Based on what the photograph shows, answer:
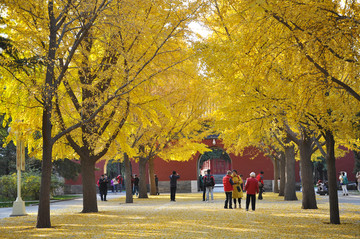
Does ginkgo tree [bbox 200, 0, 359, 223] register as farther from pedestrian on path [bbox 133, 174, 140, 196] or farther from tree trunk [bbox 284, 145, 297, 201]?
pedestrian on path [bbox 133, 174, 140, 196]

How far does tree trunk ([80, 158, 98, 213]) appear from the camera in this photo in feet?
57.9

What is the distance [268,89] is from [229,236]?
168 inches

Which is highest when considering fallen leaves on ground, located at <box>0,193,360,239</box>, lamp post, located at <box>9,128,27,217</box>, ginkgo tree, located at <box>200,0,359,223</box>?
ginkgo tree, located at <box>200,0,359,223</box>

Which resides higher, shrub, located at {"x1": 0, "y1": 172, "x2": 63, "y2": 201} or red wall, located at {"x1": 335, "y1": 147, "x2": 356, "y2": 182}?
red wall, located at {"x1": 335, "y1": 147, "x2": 356, "y2": 182}

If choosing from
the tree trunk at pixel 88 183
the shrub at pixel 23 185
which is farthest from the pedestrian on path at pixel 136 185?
the tree trunk at pixel 88 183

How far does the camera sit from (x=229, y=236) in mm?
10086

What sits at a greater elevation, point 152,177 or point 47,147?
point 47,147

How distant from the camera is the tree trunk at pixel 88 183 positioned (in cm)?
1764

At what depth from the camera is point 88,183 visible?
58.3 ft

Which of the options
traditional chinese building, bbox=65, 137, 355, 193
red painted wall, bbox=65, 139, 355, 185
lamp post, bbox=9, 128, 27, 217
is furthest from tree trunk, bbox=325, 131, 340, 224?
traditional chinese building, bbox=65, 137, 355, 193

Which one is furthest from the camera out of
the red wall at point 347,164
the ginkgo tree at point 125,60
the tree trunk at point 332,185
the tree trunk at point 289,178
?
the red wall at point 347,164

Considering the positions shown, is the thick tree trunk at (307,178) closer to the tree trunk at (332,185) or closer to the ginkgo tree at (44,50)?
the tree trunk at (332,185)

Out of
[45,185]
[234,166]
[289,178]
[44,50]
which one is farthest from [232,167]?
[44,50]

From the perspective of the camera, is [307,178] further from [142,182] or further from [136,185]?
[136,185]
